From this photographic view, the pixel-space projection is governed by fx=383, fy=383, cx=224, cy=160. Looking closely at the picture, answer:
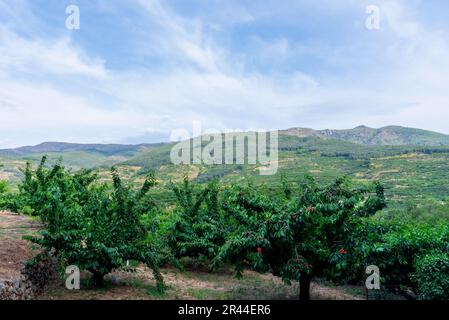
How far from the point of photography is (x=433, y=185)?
62.9 meters

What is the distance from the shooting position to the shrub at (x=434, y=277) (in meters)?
9.24

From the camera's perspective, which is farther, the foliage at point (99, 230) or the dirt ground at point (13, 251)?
the foliage at point (99, 230)

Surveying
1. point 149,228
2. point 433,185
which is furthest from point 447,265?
point 433,185

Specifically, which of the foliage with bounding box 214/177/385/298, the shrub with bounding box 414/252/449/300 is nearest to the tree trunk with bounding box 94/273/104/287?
the foliage with bounding box 214/177/385/298

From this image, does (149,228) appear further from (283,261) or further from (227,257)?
(283,261)

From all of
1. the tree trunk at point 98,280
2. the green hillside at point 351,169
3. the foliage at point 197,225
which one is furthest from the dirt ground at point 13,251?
the green hillside at point 351,169

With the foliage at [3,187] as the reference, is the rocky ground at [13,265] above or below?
below

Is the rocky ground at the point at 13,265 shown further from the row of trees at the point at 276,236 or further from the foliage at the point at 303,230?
the foliage at the point at 303,230

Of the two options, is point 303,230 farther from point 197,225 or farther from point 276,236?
point 197,225

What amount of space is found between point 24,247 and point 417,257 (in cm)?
1131

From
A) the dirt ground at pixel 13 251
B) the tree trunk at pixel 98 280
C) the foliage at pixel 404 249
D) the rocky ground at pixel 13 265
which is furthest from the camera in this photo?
the tree trunk at pixel 98 280

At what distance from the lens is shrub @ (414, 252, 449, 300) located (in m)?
9.24

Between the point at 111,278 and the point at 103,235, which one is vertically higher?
the point at 103,235

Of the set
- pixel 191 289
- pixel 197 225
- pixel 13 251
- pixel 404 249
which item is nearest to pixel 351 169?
pixel 197 225
